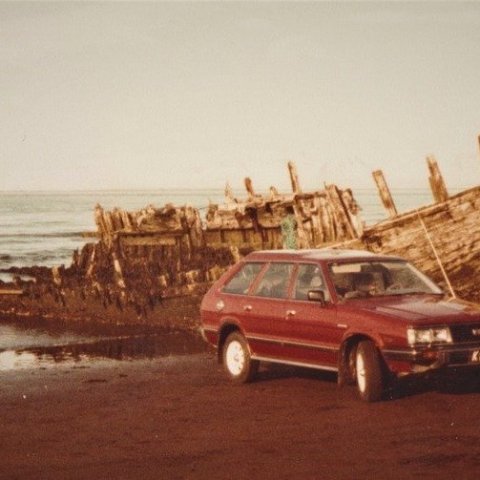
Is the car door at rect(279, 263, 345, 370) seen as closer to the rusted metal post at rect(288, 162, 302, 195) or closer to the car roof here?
the car roof

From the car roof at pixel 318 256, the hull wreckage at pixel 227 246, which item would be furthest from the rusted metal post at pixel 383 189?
the car roof at pixel 318 256

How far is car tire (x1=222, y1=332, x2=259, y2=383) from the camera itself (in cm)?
1178

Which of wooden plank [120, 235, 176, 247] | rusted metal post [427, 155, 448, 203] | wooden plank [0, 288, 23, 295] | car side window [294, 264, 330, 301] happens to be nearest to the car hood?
car side window [294, 264, 330, 301]

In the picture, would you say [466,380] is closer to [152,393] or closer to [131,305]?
[152,393]

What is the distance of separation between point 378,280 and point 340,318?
1008 mm

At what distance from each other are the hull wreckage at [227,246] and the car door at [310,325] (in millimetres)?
7345

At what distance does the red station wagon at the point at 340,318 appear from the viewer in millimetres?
9750

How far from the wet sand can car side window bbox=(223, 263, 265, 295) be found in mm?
1215

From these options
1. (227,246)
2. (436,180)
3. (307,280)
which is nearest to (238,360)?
(307,280)

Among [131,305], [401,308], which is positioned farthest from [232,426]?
[131,305]

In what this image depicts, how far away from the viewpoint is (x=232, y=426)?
9.21m

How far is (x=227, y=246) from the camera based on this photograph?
37.3 metres

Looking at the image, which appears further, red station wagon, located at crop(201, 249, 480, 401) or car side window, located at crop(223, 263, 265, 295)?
car side window, located at crop(223, 263, 265, 295)

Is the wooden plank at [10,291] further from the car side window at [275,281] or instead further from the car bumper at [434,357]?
the car bumper at [434,357]
